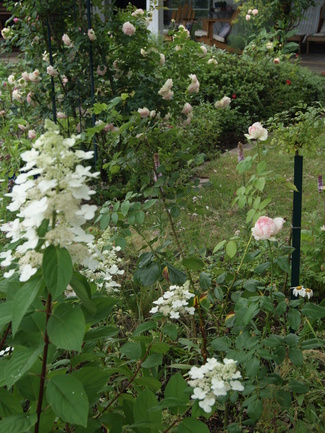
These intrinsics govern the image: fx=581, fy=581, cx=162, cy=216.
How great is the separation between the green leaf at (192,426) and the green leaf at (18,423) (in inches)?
11.1

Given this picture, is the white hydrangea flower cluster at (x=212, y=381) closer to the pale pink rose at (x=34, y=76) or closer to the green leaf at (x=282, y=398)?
the green leaf at (x=282, y=398)

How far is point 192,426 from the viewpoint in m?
1.10

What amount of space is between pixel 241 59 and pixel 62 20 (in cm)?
307

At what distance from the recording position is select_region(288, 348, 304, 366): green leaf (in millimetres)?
1376

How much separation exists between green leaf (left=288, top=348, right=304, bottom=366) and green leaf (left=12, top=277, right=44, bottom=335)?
0.72 m

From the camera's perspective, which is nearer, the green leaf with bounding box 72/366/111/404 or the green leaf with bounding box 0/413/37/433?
A: the green leaf with bounding box 0/413/37/433

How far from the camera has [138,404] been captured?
117 cm

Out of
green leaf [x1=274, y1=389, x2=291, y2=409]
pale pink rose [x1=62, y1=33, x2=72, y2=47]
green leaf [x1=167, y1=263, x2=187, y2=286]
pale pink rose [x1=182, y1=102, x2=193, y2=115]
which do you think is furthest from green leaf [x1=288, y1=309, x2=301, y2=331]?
pale pink rose [x1=62, y1=33, x2=72, y2=47]

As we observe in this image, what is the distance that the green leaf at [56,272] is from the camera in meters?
0.87

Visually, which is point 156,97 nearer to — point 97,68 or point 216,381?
point 97,68

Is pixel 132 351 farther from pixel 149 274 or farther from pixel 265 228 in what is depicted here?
pixel 265 228

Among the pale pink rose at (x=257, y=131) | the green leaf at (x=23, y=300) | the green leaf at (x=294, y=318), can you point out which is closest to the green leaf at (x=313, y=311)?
the green leaf at (x=294, y=318)

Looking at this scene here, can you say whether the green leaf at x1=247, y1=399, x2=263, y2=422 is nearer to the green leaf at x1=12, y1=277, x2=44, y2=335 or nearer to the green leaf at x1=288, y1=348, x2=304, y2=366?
the green leaf at x1=288, y1=348, x2=304, y2=366

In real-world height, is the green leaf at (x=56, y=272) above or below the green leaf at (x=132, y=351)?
above
